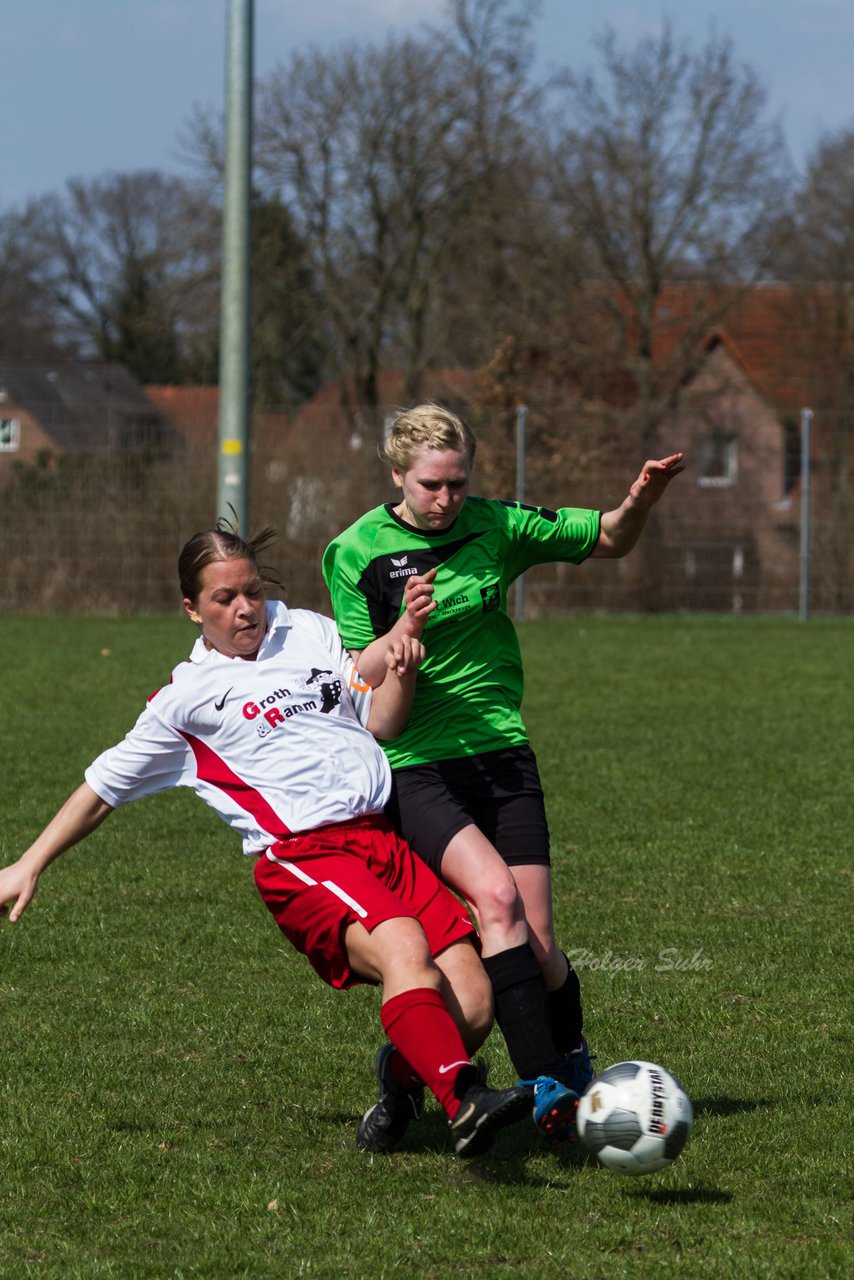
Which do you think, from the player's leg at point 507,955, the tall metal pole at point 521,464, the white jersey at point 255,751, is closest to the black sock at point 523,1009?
the player's leg at point 507,955

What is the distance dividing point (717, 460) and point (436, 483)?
21.0 metres

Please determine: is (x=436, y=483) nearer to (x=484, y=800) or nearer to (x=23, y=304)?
(x=484, y=800)

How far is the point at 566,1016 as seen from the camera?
177 inches

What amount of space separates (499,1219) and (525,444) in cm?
1909

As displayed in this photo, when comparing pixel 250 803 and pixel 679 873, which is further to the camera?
pixel 679 873

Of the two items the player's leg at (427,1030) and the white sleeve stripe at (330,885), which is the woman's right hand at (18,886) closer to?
the white sleeve stripe at (330,885)

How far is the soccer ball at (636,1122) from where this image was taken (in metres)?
3.74

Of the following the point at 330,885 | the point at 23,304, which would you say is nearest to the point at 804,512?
the point at 330,885

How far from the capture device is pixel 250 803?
4.24m

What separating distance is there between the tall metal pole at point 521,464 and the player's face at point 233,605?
1758cm

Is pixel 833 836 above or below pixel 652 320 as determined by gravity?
below

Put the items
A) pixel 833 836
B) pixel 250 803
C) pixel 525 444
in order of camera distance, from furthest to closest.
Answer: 1. pixel 525 444
2. pixel 833 836
3. pixel 250 803

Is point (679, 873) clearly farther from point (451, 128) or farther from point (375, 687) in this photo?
point (451, 128)

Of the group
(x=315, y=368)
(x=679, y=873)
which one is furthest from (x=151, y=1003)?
(x=315, y=368)
